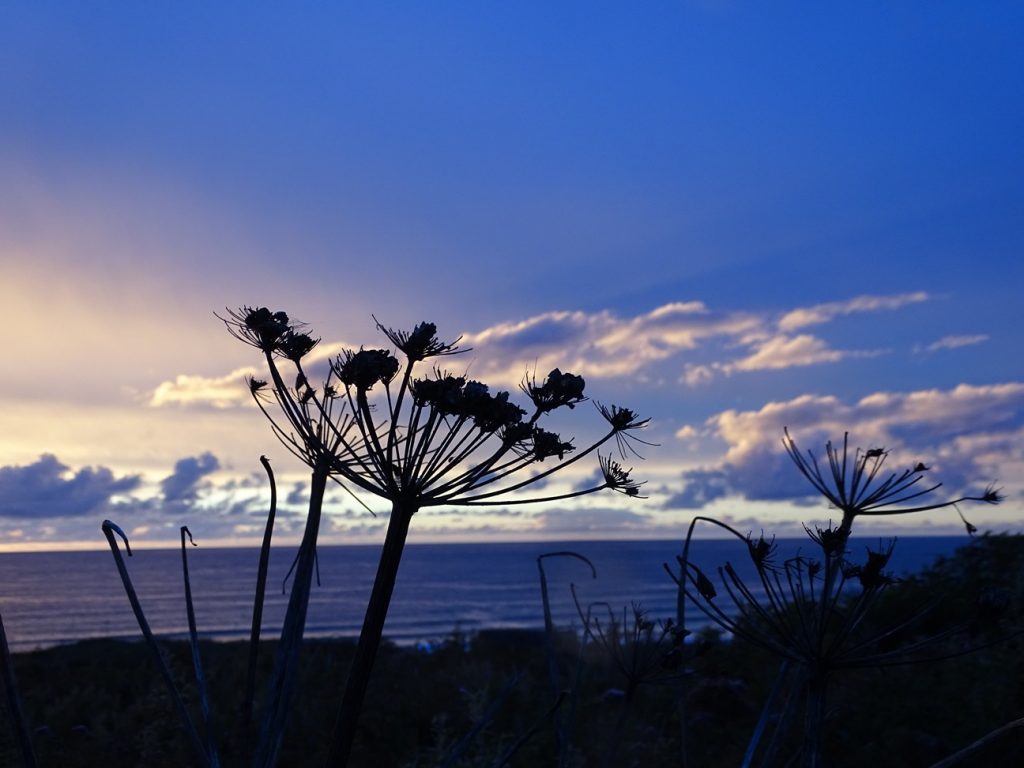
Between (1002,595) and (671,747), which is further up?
(1002,595)

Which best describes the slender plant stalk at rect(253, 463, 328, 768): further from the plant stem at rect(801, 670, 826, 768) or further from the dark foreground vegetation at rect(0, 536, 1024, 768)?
the dark foreground vegetation at rect(0, 536, 1024, 768)

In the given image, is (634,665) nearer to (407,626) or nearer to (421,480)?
(421,480)

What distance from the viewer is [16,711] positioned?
259 centimetres

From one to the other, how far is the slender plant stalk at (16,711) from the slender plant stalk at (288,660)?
65 centimetres

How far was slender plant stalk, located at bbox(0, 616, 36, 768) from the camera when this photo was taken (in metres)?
2.57

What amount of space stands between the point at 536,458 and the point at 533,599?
411 ft

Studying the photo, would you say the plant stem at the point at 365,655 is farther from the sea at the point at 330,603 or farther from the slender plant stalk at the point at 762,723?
the sea at the point at 330,603

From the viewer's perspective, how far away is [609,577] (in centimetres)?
15888

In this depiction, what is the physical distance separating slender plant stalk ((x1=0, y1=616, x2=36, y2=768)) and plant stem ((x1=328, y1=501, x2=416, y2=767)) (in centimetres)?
87

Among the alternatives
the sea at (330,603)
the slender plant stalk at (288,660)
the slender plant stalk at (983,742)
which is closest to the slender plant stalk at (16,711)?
the slender plant stalk at (288,660)

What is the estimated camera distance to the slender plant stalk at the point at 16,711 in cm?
257

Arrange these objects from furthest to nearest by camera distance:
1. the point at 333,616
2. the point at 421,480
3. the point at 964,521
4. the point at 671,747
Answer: the point at 333,616 → the point at 671,747 → the point at 964,521 → the point at 421,480

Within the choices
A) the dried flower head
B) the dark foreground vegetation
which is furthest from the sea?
the dried flower head

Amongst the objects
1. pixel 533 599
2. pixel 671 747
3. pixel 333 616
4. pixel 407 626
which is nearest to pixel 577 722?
pixel 671 747
